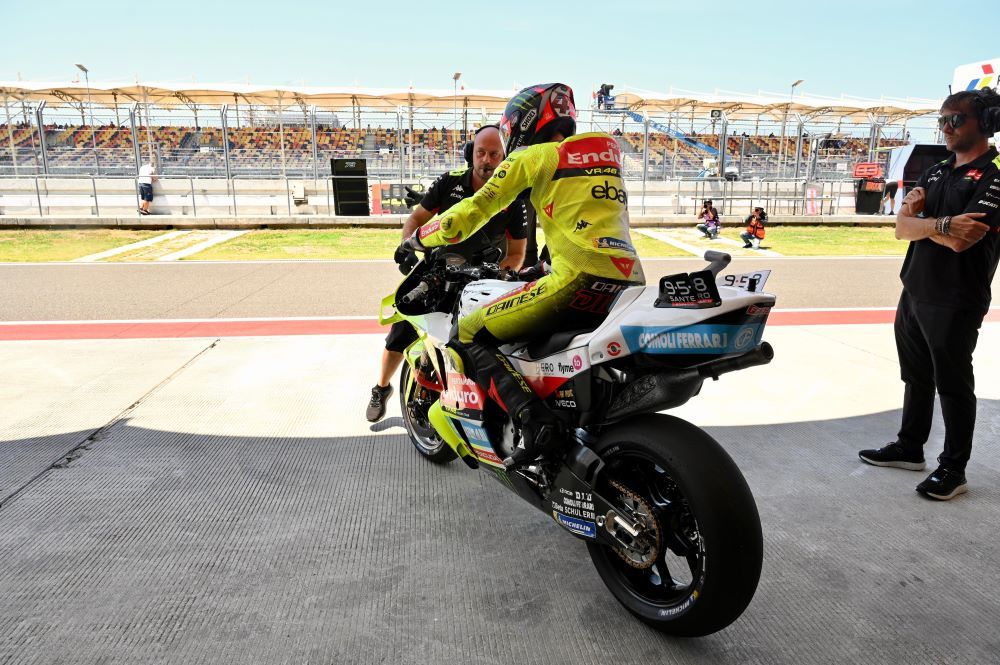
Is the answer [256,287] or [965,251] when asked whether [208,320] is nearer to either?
[256,287]

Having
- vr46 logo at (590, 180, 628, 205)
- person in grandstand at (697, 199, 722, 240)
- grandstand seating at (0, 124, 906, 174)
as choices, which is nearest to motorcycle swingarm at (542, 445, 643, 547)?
vr46 logo at (590, 180, 628, 205)

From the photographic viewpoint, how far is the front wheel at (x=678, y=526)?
2.08m

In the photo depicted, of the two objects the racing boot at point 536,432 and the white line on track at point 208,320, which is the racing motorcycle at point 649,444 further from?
the white line on track at point 208,320

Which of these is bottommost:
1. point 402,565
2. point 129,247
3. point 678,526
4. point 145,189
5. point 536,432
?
point 402,565

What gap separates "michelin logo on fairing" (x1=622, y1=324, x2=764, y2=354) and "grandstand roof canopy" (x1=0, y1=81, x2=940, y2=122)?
28.6 m

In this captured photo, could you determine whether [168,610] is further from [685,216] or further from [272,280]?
[685,216]

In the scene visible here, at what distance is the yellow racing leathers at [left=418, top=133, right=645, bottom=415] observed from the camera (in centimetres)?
260

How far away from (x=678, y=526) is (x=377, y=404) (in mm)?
2628

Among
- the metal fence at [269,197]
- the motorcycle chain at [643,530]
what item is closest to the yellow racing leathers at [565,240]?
the motorcycle chain at [643,530]

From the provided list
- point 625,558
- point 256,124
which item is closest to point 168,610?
point 625,558

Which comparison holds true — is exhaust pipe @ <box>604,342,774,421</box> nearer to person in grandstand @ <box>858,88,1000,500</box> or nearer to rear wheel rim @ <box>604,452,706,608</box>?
rear wheel rim @ <box>604,452,706,608</box>

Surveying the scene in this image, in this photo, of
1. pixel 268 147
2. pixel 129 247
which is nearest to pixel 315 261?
pixel 129 247

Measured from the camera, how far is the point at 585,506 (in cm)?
247

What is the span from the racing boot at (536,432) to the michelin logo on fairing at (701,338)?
1.71ft
